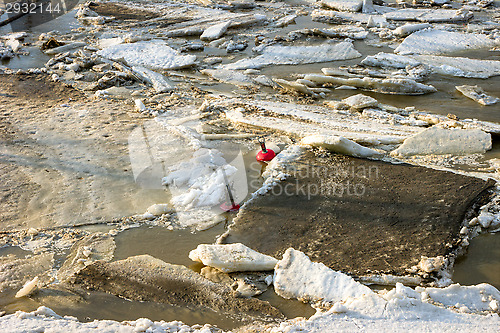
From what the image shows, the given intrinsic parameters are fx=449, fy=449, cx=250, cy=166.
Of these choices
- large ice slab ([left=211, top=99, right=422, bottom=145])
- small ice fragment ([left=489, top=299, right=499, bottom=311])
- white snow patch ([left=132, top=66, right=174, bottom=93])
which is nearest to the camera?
small ice fragment ([left=489, top=299, right=499, bottom=311])

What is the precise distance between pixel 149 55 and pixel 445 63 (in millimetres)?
6070

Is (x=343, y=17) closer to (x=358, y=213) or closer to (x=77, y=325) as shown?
(x=358, y=213)

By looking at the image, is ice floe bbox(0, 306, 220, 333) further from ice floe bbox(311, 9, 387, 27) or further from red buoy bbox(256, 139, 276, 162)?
ice floe bbox(311, 9, 387, 27)

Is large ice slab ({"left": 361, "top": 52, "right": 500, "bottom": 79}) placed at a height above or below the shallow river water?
above

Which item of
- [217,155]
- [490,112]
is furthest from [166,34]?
[490,112]

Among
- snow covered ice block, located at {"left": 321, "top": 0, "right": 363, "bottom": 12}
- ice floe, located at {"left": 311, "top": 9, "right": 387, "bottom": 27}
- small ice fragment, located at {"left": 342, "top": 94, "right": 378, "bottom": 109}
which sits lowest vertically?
small ice fragment, located at {"left": 342, "top": 94, "right": 378, "bottom": 109}

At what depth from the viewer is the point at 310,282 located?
3.53m

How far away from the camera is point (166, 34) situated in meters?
11.8

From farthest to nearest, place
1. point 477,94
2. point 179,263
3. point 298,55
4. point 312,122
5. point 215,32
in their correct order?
point 215,32 → point 298,55 → point 477,94 → point 312,122 → point 179,263

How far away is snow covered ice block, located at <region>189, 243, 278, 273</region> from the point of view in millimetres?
3791

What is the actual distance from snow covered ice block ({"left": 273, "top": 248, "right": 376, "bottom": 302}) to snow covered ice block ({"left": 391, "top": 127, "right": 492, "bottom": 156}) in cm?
246

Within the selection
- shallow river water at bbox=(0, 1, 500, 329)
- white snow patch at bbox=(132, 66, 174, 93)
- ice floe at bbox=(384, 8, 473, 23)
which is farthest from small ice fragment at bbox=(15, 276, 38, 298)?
ice floe at bbox=(384, 8, 473, 23)

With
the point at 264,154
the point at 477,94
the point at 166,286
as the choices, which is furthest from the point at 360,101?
the point at 166,286

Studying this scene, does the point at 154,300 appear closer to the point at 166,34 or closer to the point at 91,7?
the point at 166,34
